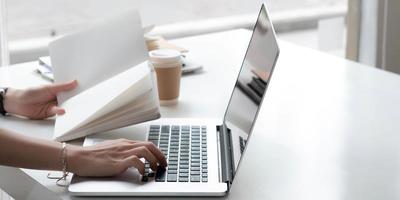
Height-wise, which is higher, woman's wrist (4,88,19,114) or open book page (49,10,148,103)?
open book page (49,10,148,103)

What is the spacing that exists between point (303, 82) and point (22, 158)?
0.85m

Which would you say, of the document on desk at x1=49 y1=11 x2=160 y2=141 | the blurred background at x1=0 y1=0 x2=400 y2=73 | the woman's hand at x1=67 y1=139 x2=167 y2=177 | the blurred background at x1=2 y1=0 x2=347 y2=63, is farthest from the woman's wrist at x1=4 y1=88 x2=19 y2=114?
the blurred background at x1=2 y1=0 x2=347 y2=63

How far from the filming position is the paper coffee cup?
5.63 ft

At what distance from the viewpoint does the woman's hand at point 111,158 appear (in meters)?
1.29

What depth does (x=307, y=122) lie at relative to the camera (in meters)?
1.60

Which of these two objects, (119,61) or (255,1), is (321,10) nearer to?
(255,1)

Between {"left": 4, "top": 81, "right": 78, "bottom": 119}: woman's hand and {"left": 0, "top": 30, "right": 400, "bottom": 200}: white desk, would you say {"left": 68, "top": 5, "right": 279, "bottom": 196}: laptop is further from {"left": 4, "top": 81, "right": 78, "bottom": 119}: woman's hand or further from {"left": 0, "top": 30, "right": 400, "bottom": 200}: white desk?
{"left": 4, "top": 81, "right": 78, "bottom": 119}: woman's hand

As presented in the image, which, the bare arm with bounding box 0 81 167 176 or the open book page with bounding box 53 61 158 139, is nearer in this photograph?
the bare arm with bounding box 0 81 167 176

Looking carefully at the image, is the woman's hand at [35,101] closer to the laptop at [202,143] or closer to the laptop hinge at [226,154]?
the laptop at [202,143]

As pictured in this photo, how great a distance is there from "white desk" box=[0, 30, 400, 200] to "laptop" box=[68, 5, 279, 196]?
0.05m

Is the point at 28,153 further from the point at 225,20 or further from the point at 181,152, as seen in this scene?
the point at 225,20

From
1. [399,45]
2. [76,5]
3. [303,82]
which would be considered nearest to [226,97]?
[303,82]

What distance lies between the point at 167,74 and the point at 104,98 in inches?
8.9

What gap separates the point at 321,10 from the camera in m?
4.06
